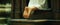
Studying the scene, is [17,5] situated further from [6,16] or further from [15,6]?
[6,16]

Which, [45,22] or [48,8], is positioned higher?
[48,8]

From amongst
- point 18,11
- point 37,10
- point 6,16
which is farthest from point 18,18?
point 6,16

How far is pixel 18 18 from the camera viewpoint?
1.18 meters

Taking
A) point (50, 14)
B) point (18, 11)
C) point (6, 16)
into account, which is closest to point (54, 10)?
point (50, 14)

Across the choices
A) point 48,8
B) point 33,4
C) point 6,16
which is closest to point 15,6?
point 33,4

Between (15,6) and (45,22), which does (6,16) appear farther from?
(45,22)

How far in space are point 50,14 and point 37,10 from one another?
0.34 feet

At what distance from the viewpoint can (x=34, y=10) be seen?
3.88 ft

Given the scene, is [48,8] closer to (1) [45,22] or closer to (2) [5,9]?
(1) [45,22]

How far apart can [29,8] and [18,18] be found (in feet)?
0.38

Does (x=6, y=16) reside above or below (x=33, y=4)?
below

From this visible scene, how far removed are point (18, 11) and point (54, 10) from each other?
0.91ft

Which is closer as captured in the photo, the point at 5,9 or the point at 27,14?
the point at 27,14

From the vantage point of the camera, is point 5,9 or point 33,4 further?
point 5,9
